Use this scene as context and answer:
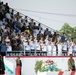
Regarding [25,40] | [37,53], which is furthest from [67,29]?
[25,40]

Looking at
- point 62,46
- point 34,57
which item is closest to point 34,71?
point 34,57

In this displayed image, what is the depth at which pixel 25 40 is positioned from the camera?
23469 mm

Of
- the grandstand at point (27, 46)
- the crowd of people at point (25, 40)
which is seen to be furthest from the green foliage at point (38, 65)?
the crowd of people at point (25, 40)

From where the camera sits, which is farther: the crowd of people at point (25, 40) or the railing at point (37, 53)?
the railing at point (37, 53)

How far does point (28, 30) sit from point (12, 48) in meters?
3.05

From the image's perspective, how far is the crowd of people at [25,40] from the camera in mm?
23062

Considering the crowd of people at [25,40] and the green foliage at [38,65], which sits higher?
the crowd of people at [25,40]

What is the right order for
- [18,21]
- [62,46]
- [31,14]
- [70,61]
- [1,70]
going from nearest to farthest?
[1,70], [70,61], [62,46], [18,21], [31,14]

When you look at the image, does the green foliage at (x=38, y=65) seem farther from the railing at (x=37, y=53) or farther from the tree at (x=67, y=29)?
the tree at (x=67, y=29)

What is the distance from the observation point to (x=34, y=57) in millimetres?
24156

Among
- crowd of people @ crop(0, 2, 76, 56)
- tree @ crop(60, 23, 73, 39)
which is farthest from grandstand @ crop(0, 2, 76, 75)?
tree @ crop(60, 23, 73, 39)

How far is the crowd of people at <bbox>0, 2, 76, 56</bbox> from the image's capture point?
23.1 m

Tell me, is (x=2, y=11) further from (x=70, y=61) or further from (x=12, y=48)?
(x=70, y=61)

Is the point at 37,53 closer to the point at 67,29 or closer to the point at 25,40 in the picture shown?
the point at 25,40
